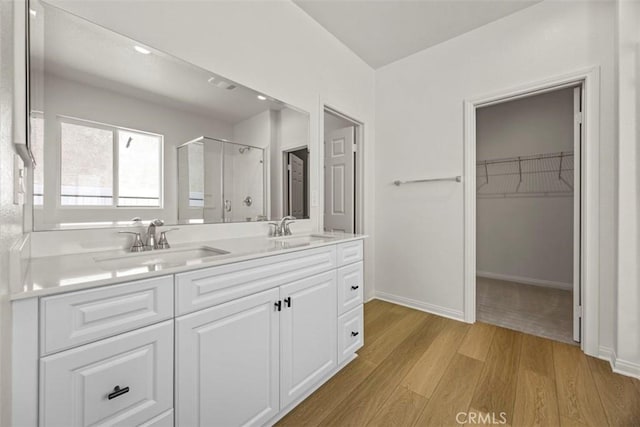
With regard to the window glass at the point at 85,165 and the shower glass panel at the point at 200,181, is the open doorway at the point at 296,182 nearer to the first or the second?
the shower glass panel at the point at 200,181

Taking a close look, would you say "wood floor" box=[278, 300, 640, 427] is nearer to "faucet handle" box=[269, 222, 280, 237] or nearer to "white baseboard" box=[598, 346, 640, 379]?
"white baseboard" box=[598, 346, 640, 379]

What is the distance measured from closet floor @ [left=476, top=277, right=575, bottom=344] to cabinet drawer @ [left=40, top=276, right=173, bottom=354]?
2.69 meters

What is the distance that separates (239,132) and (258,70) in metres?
0.49

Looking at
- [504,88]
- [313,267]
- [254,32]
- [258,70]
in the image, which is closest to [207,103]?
[258,70]

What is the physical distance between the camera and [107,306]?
74 centimetres

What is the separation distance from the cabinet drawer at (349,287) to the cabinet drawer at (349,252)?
36 mm

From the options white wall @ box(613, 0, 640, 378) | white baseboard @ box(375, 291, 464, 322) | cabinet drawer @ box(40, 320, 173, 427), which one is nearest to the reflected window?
cabinet drawer @ box(40, 320, 173, 427)

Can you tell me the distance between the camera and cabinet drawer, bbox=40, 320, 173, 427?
67cm

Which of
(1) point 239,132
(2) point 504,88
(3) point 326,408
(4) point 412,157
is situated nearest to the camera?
(3) point 326,408

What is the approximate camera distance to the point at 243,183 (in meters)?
1.77

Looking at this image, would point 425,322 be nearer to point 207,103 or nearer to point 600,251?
point 600,251

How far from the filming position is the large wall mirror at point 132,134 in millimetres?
1066

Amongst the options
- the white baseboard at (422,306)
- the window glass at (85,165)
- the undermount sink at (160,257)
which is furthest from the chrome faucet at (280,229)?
the white baseboard at (422,306)

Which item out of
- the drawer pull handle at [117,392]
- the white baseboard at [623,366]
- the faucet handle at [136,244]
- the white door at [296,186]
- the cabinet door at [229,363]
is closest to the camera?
the drawer pull handle at [117,392]
